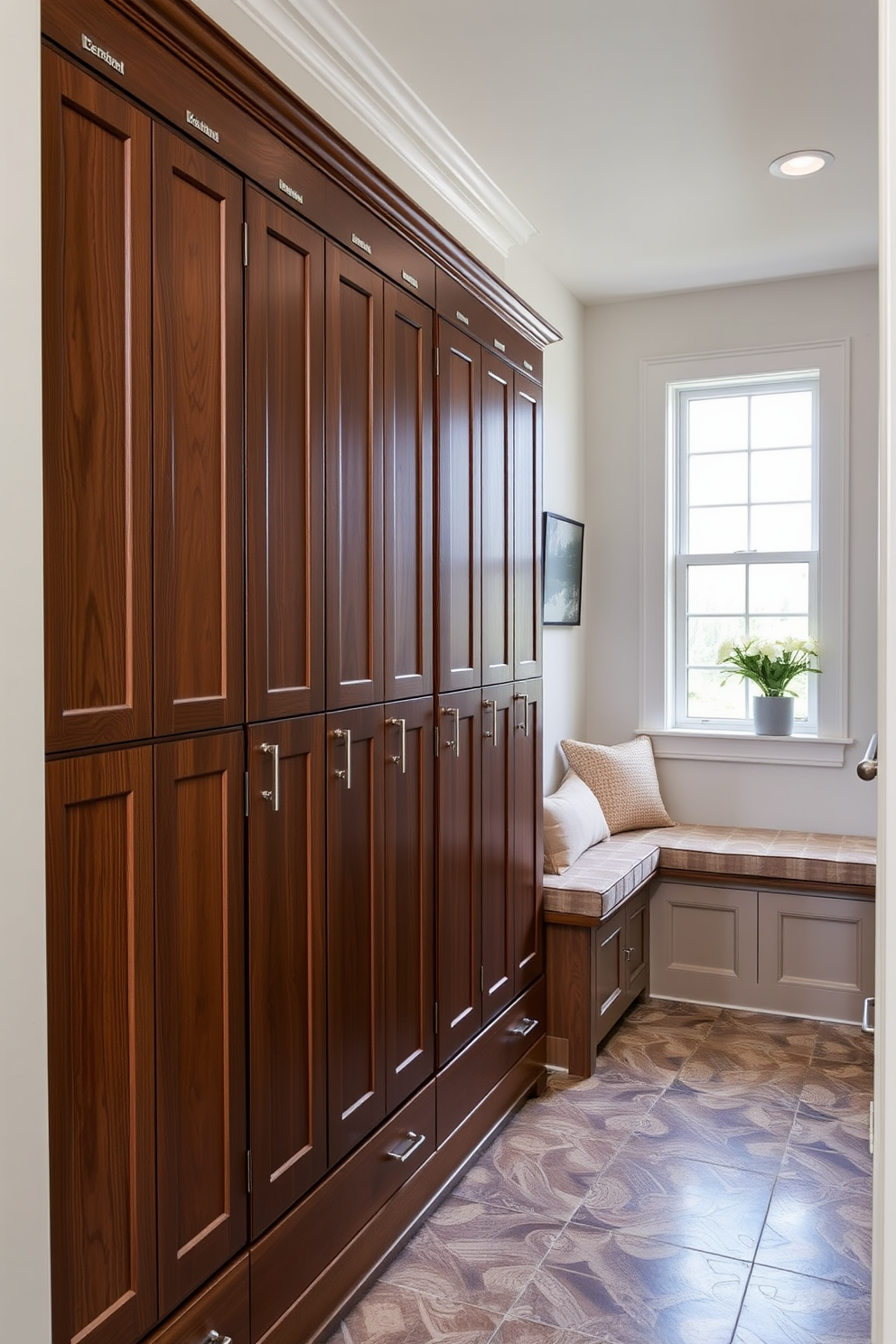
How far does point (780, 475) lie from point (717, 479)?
0.87ft

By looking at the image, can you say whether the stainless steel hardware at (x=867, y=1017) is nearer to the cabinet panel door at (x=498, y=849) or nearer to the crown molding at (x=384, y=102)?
the cabinet panel door at (x=498, y=849)

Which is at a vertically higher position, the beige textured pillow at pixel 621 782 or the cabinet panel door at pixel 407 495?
the cabinet panel door at pixel 407 495

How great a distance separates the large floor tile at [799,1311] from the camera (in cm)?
201

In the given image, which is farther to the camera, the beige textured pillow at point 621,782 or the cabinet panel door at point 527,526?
the beige textured pillow at point 621,782

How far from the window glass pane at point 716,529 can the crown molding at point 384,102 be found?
58.4 inches

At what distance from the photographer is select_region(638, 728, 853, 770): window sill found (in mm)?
4113

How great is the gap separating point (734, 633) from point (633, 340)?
1.36 metres

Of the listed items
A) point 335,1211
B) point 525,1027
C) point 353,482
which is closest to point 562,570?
point 525,1027

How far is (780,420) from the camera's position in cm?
425

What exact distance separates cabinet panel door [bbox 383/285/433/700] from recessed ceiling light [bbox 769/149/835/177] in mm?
1532

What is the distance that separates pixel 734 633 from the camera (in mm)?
4375

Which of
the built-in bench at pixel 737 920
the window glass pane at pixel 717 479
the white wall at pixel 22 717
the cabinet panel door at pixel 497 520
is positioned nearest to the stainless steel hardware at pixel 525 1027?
the built-in bench at pixel 737 920

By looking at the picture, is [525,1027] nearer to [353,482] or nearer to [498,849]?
[498,849]

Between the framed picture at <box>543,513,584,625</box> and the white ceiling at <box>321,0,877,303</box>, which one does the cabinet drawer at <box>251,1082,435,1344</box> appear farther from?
the white ceiling at <box>321,0,877,303</box>
